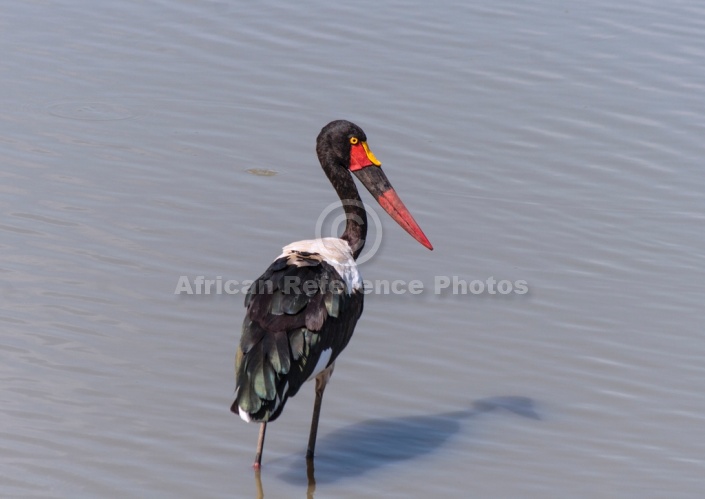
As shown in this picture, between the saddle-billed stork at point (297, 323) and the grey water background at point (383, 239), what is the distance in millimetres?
500

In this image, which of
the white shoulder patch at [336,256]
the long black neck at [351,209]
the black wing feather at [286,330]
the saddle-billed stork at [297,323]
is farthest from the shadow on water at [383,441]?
the long black neck at [351,209]

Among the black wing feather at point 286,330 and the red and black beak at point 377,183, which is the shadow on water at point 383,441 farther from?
the red and black beak at point 377,183

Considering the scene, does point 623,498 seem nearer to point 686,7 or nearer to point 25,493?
point 25,493

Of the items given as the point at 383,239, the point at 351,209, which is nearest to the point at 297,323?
the point at 351,209

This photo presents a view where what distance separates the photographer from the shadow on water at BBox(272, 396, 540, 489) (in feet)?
18.6

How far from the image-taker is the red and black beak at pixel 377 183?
6.71 m

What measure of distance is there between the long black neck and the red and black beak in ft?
0.29

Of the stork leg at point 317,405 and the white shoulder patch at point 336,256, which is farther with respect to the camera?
the white shoulder patch at point 336,256

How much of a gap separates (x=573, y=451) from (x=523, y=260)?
203 centimetres

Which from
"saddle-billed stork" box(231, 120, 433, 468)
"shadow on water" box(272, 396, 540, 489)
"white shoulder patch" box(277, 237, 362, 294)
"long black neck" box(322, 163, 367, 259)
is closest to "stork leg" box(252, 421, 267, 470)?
"saddle-billed stork" box(231, 120, 433, 468)

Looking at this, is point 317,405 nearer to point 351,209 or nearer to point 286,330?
point 286,330

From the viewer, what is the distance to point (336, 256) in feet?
19.7

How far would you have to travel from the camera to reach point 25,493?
5023mm

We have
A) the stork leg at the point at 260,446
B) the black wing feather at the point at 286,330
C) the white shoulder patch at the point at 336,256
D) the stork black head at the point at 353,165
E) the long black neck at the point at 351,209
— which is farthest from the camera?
the stork black head at the point at 353,165
